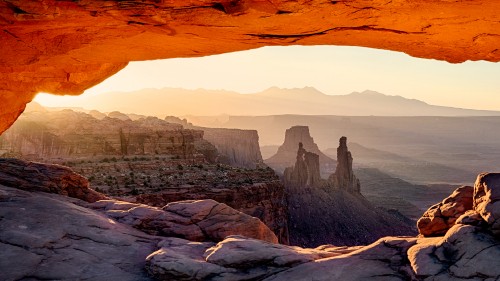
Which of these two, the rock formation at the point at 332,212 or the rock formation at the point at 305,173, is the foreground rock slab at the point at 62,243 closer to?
the rock formation at the point at 332,212

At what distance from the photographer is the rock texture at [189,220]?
1363cm

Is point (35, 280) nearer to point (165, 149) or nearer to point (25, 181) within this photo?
point (25, 181)

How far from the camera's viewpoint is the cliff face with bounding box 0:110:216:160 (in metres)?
55.1

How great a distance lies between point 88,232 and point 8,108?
709cm

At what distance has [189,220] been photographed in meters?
14.1

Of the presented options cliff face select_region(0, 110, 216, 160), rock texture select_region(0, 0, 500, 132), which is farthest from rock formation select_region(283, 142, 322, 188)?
rock texture select_region(0, 0, 500, 132)

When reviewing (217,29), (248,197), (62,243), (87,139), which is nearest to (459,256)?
(217,29)

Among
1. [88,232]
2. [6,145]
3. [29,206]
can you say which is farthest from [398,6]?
[6,145]

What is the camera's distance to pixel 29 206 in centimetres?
1248

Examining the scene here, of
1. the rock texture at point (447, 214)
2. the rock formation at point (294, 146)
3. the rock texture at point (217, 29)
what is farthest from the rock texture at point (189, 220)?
the rock formation at point (294, 146)

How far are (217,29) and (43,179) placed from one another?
372 inches

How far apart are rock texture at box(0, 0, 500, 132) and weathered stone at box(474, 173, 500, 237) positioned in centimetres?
354

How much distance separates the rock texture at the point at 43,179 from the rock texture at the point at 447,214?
12.5 m

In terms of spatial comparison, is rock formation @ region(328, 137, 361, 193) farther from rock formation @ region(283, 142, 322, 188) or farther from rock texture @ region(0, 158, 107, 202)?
rock texture @ region(0, 158, 107, 202)
